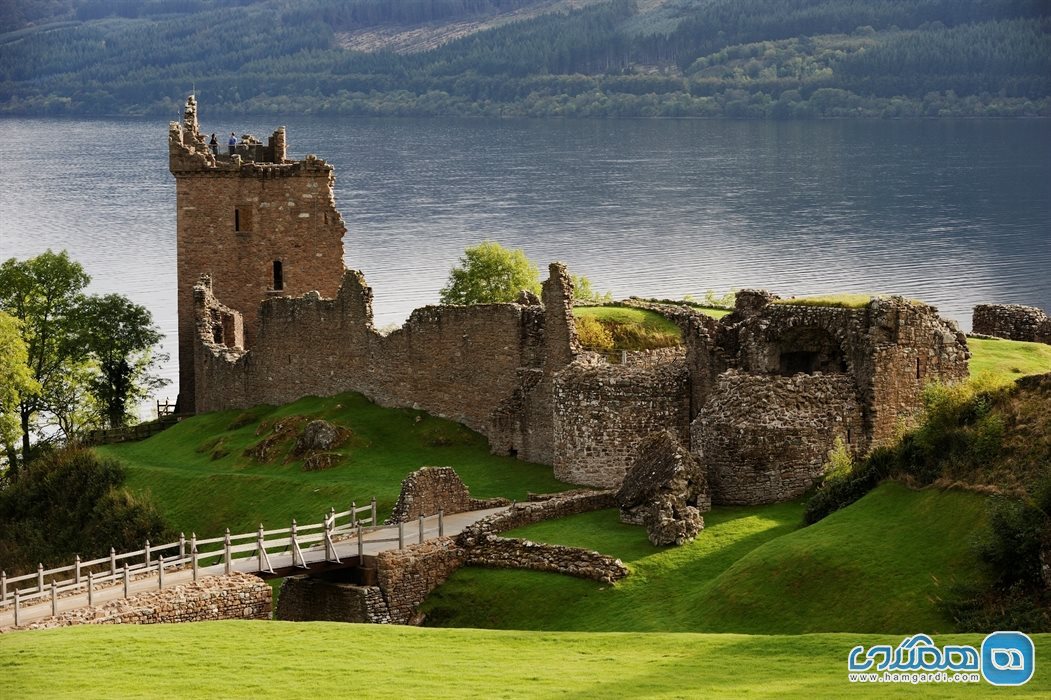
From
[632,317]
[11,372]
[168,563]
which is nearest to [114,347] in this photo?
[11,372]

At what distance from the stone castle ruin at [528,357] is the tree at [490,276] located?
8.17m

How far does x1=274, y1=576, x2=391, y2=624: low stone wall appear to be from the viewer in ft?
143

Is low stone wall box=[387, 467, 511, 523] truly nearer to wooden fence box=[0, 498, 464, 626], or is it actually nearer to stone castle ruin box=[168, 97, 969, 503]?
wooden fence box=[0, 498, 464, 626]

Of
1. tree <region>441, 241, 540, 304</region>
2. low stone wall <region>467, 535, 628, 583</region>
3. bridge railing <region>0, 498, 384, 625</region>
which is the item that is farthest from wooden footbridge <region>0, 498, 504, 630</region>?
tree <region>441, 241, 540, 304</region>

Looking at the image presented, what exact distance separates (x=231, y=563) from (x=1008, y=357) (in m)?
22.0

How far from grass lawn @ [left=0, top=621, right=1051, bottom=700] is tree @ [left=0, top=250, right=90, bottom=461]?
41.7 m

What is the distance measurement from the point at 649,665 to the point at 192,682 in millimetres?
7165

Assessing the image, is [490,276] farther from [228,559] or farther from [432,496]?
[228,559]

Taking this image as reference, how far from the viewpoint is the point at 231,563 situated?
44.2 metres

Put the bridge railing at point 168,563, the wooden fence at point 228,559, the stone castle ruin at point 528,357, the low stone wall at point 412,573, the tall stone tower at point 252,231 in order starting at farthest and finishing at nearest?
1. the tall stone tower at point 252,231
2. the stone castle ruin at point 528,357
3. the low stone wall at point 412,573
4. the wooden fence at point 228,559
5. the bridge railing at point 168,563

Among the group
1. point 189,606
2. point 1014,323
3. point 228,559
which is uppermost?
point 1014,323

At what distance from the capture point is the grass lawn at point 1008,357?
52.1 metres

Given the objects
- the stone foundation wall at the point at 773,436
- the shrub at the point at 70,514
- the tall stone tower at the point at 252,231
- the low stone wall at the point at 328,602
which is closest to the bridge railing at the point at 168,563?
the low stone wall at the point at 328,602

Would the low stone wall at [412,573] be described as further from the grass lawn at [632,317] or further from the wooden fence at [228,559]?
the grass lawn at [632,317]
